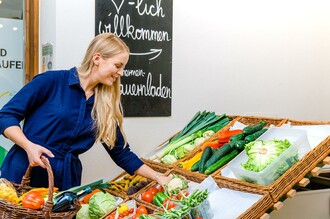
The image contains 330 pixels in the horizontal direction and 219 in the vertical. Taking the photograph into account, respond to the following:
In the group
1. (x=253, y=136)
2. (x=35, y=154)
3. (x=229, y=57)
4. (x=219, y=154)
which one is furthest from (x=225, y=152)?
(x=229, y=57)

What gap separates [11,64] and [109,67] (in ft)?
4.61

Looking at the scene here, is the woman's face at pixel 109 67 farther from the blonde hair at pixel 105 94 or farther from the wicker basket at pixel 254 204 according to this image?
the wicker basket at pixel 254 204

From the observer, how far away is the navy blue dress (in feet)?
7.72

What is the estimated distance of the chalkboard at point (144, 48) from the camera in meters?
3.46

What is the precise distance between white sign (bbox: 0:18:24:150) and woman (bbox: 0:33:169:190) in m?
1.14

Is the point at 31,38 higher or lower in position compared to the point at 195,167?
higher

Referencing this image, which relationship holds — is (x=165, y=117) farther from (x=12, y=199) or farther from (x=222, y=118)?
(x=12, y=199)

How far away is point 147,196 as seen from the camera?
8.12 feet

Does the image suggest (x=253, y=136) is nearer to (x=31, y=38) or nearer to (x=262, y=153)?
(x=262, y=153)

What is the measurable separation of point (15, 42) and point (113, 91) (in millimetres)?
1348

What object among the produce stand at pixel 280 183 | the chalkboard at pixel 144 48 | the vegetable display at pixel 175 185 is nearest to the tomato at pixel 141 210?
the produce stand at pixel 280 183

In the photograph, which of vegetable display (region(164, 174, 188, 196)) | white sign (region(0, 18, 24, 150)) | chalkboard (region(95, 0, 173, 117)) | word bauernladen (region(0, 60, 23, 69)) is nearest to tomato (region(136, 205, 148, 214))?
vegetable display (region(164, 174, 188, 196))

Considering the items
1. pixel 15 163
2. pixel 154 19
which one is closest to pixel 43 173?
pixel 15 163

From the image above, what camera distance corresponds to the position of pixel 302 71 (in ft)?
14.6
